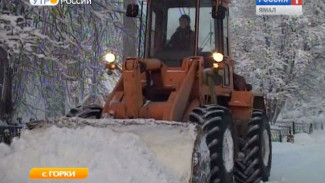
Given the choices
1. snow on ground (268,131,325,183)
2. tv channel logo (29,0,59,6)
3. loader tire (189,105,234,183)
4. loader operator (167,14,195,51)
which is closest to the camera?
loader tire (189,105,234,183)

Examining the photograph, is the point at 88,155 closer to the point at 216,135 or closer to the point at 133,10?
the point at 216,135

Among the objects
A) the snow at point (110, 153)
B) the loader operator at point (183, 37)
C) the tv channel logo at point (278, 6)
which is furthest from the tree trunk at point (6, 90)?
the snow at point (110, 153)

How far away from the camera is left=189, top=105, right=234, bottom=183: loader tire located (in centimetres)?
602

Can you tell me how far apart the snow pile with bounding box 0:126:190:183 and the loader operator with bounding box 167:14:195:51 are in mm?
2179

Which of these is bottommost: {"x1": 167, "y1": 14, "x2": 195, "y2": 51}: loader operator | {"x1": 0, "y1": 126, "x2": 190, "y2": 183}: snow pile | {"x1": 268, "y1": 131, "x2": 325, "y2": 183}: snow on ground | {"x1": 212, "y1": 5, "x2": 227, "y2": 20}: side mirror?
{"x1": 268, "y1": 131, "x2": 325, "y2": 183}: snow on ground

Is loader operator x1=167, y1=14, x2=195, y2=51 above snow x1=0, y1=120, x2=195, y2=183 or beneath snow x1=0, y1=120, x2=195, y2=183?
above

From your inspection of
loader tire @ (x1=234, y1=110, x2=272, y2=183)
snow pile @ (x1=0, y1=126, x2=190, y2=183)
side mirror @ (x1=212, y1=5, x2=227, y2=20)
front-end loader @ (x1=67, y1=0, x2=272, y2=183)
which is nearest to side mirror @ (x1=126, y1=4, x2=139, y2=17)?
front-end loader @ (x1=67, y1=0, x2=272, y2=183)

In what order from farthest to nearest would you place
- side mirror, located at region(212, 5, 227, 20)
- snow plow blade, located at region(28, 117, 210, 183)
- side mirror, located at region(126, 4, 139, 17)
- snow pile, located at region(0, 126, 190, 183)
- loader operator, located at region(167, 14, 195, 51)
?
side mirror, located at region(126, 4, 139, 17) < loader operator, located at region(167, 14, 195, 51) < side mirror, located at region(212, 5, 227, 20) < snow plow blade, located at region(28, 117, 210, 183) < snow pile, located at region(0, 126, 190, 183)

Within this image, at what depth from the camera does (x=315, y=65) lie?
842 inches

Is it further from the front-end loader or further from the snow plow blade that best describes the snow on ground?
the snow plow blade

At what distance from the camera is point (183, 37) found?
708cm

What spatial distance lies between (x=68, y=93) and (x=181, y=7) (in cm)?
595

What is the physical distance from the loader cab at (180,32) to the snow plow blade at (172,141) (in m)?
1.75

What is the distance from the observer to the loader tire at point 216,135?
6016 millimetres
